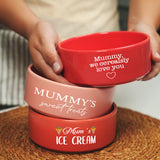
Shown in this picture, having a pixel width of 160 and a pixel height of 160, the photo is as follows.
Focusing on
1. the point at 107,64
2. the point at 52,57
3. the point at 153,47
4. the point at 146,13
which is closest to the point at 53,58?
the point at 52,57

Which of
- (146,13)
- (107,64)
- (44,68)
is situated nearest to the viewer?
(107,64)

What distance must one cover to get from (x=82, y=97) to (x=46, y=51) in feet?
0.44

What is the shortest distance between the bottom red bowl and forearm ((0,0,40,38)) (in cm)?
23

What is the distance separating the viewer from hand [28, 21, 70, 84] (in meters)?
0.62

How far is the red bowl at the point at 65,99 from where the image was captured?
583 millimetres

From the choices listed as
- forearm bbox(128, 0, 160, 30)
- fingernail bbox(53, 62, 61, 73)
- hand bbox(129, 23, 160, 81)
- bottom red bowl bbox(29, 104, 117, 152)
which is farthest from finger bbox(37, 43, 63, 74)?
forearm bbox(128, 0, 160, 30)

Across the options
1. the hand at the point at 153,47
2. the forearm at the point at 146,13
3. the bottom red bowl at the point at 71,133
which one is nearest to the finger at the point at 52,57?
the bottom red bowl at the point at 71,133

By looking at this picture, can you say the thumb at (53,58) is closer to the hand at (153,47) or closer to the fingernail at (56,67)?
the fingernail at (56,67)

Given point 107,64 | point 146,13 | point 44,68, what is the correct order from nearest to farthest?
1. point 107,64
2. point 44,68
3. point 146,13

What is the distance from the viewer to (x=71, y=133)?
0.60m

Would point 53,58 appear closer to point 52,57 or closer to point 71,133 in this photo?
point 52,57

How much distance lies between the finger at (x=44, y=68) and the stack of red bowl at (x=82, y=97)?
0.03 metres

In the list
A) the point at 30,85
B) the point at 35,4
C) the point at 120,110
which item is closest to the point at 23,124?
the point at 30,85

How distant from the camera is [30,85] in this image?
Result: 622 millimetres
